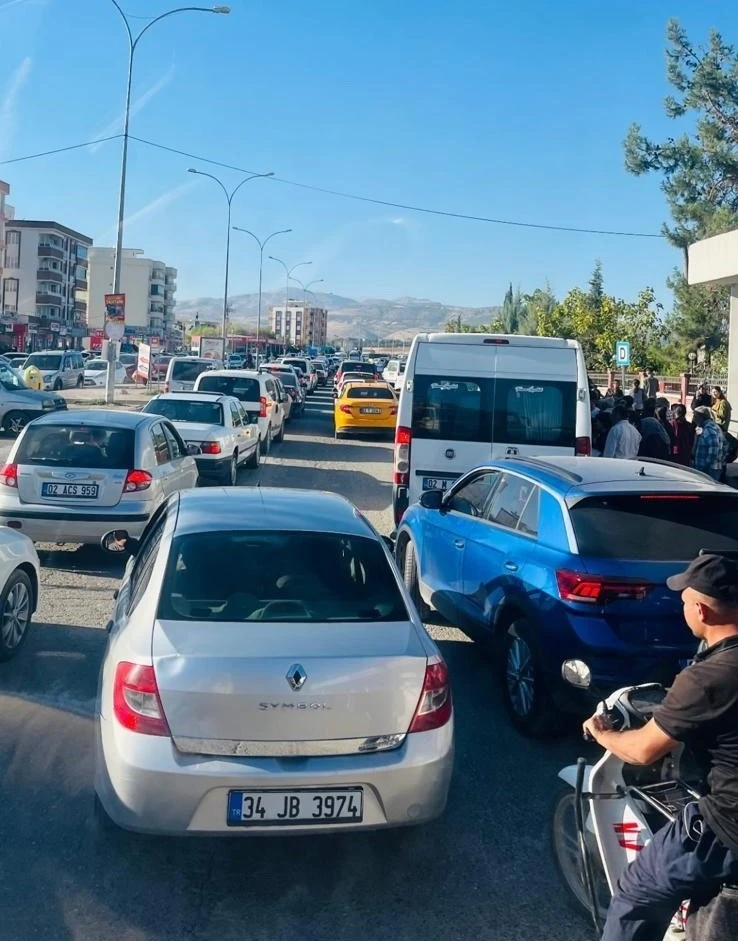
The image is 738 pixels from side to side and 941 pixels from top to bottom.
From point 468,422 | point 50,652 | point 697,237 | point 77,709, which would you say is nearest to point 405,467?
point 468,422

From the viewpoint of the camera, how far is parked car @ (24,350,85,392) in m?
42.7

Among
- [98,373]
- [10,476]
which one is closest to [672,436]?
[10,476]

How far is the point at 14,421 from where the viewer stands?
83.6 feet

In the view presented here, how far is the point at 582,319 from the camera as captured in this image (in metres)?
53.7

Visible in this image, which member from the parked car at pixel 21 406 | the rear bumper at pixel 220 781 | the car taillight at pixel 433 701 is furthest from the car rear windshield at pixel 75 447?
the parked car at pixel 21 406

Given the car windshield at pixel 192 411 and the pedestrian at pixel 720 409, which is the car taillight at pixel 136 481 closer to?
the car windshield at pixel 192 411

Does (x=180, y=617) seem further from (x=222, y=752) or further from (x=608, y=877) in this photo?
(x=608, y=877)

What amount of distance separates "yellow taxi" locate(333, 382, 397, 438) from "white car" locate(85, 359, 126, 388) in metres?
21.5

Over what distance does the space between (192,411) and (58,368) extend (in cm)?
2922

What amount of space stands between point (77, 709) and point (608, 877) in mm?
3630

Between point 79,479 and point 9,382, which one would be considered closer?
point 79,479

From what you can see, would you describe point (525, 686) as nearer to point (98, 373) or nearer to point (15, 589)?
point (15, 589)

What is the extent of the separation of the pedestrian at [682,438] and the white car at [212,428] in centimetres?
683

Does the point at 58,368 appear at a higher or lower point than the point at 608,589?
higher
